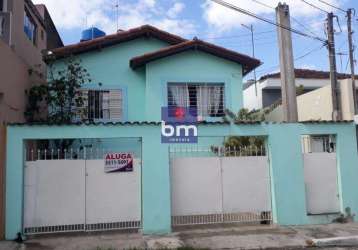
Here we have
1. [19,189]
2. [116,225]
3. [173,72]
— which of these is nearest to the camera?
[19,189]

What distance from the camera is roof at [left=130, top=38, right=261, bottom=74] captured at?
46.7ft

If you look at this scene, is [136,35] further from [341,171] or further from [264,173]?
[341,171]

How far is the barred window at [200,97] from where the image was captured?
14773 millimetres

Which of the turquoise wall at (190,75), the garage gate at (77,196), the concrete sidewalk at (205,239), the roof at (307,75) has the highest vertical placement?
the roof at (307,75)

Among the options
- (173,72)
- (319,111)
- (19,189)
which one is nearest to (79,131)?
(19,189)

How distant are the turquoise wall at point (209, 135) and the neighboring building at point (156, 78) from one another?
4.20 meters

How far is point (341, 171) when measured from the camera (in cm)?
1106

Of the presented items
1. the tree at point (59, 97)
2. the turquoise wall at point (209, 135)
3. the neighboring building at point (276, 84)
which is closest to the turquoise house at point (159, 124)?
the turquoise wall at point (209, 135)

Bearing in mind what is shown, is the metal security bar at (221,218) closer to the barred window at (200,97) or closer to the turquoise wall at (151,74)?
the turquoise wall at (151,74)

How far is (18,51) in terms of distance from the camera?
535 inches

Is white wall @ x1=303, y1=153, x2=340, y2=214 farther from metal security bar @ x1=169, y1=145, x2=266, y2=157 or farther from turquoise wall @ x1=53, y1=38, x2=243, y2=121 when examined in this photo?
turquoise wall @ x1=53, y1=38, x2=243, y2=121

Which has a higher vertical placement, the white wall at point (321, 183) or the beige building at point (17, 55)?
the beige building at point (17, 55)

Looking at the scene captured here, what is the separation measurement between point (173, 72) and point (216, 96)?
1.81 metres

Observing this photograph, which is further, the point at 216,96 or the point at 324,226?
the point at 216,96
